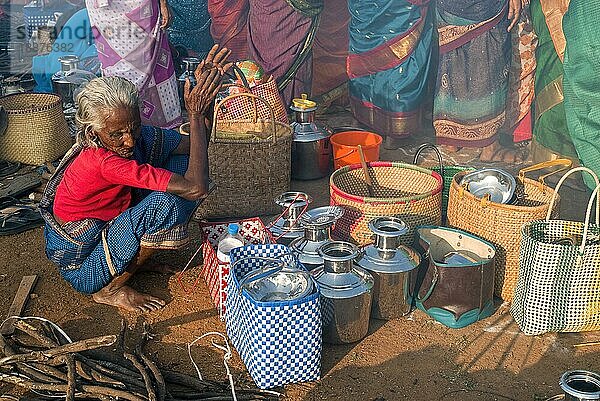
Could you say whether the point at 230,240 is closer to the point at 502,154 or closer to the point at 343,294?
the point at 343,294

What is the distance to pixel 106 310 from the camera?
3.83 meters

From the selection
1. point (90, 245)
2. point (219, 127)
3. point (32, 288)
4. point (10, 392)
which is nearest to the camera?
point (10, 392)

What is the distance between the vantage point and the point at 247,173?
4.80 metres

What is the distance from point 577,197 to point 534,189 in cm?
123

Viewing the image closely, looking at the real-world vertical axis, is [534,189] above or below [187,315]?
above

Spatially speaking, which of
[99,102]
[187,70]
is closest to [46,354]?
[99,102]

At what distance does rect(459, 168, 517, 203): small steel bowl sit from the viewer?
→ 410 cm

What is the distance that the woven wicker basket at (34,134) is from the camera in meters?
5.75

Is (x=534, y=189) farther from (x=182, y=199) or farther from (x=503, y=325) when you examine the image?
(x=182, y=199)

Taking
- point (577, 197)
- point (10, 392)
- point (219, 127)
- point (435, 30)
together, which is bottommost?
point (10, 392)

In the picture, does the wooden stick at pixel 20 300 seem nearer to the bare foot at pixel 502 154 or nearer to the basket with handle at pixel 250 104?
the basket with handle at pixel 250 104

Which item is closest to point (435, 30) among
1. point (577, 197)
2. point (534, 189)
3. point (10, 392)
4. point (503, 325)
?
point (577, 197)

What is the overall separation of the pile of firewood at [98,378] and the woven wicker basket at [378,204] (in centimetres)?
120

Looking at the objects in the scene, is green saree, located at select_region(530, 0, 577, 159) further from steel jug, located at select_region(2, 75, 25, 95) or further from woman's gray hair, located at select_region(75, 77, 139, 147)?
steel jug, located at select_region(2, 75, 25, 95)
